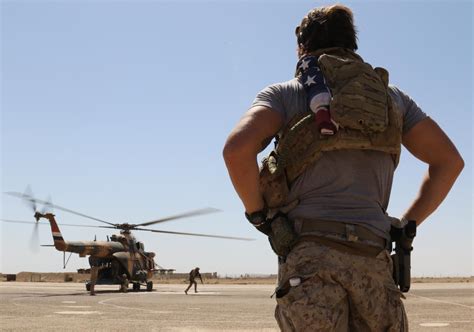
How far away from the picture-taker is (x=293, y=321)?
2979 mm

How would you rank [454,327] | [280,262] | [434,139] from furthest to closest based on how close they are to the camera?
[454,327] < [434,139] < [280,262]

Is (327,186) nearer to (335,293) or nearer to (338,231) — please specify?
(338,231)

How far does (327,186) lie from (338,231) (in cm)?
23

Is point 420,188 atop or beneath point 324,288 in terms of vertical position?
atop

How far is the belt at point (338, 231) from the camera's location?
3084mm

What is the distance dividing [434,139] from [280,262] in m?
1.12

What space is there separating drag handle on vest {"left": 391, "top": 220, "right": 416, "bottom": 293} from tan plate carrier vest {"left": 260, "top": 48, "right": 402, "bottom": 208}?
16.2 inches

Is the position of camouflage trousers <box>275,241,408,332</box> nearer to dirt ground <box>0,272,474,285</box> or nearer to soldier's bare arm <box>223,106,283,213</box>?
soldier's bare arm <box>223,106,283,213</box>

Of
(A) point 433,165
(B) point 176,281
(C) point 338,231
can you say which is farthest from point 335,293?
(B) point 176,281

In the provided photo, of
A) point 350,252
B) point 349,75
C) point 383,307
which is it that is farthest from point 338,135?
point 383,307

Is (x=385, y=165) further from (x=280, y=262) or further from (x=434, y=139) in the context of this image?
(x=280, y=262)

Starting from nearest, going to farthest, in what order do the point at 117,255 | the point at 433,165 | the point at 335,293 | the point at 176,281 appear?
1. the point at 335,293
2. the point at 433,165
3. the point at 117,255
4. the point at 176,281

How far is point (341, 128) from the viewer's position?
3.17m

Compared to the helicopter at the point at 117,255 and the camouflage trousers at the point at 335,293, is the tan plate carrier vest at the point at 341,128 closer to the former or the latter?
the camouflage trousers at the point at 335,293
